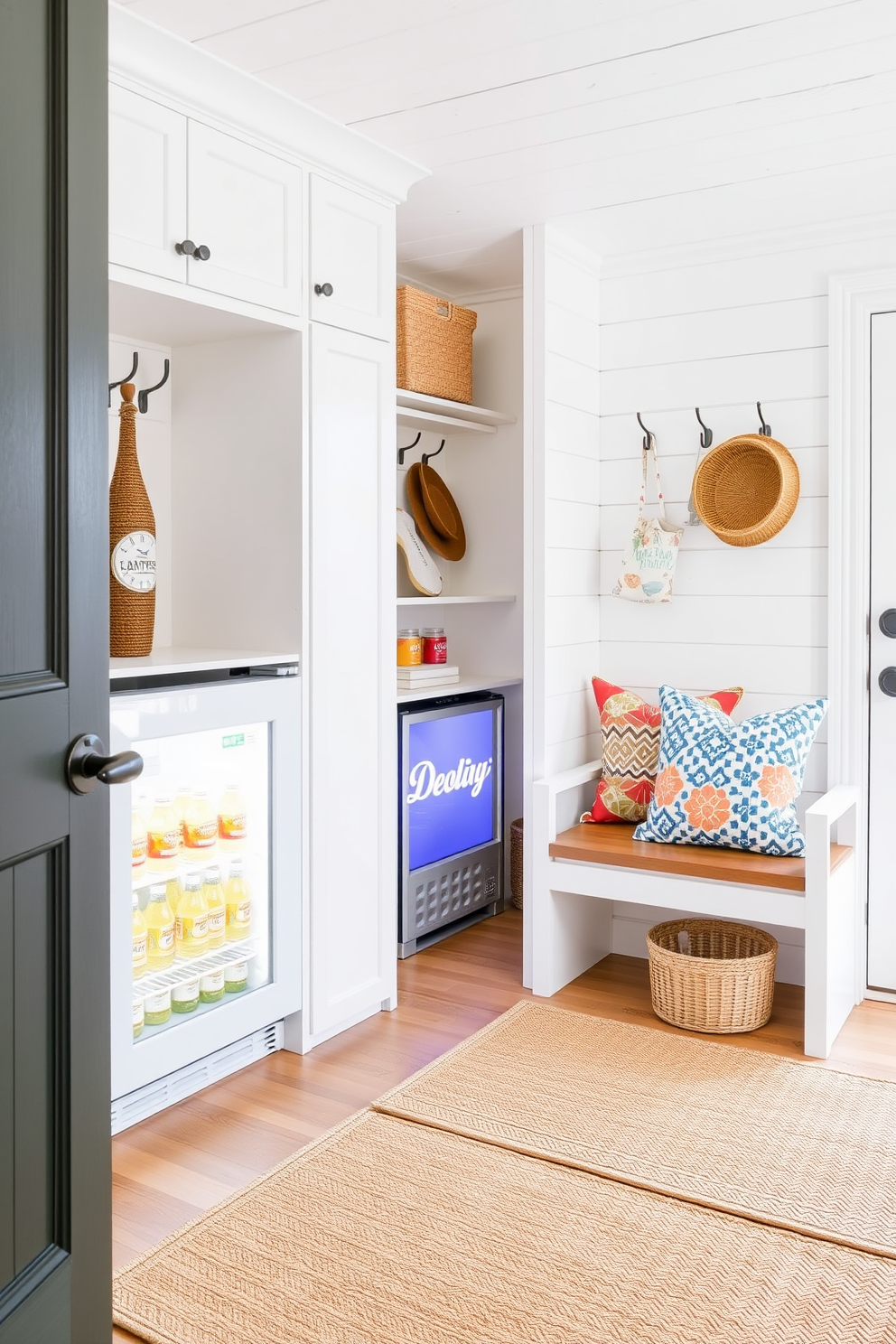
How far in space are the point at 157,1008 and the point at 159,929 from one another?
0.56 feet

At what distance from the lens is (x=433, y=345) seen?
11.2 feet

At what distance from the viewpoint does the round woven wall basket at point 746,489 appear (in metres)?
3.17

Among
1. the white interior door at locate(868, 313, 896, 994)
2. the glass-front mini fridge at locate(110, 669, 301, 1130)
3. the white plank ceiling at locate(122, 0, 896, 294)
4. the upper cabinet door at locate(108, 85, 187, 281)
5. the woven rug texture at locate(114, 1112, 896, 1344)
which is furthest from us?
the white interior door at locate(868, 313, 896, 994)

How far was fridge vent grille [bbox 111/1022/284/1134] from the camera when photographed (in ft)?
7.75

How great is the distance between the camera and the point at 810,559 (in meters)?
3.23

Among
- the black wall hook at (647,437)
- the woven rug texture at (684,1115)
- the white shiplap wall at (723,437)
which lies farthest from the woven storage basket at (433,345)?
the woven rug texture at (684,1115)

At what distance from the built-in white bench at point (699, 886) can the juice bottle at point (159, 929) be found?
42.7 inches

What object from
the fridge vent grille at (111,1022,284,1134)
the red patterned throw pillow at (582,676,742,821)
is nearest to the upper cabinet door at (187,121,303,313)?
the red patterned throw pillow at (582,676,742,821)

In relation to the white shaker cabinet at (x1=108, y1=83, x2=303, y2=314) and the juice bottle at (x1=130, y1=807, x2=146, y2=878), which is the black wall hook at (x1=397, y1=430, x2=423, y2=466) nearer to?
the white shaker cabinet at (x1=108, y1=83, x2=303, y2=314)

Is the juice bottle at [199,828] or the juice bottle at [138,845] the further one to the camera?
the juice bottle at [199,828]

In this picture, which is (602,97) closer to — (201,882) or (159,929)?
(201,882)

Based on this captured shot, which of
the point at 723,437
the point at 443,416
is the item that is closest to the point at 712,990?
the point at 723,437

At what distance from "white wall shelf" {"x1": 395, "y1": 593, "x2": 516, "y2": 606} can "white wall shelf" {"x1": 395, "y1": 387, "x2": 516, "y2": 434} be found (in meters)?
0.56

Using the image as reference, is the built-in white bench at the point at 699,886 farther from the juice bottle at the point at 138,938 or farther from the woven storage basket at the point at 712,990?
the juice bottle at the point at 138,938
